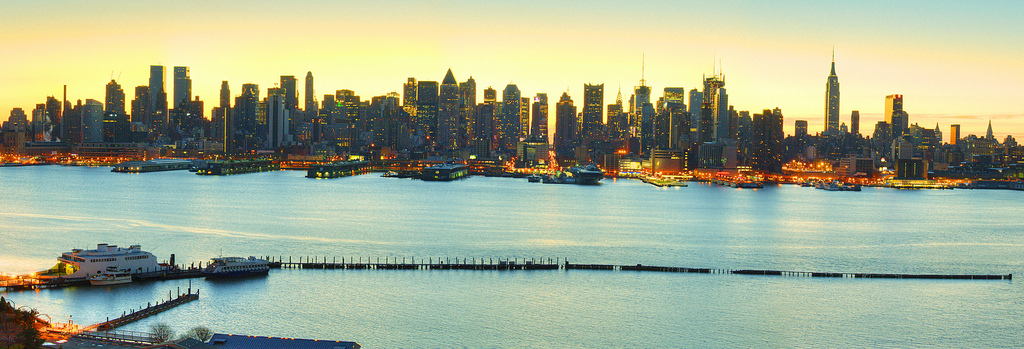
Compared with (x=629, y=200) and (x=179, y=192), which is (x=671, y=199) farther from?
(x=179, y=192)

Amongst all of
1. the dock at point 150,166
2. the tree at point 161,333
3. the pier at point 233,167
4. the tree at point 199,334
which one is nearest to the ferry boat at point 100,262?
the tree at point 161,333

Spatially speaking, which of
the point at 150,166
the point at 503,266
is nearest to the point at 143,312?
the point at 503,266

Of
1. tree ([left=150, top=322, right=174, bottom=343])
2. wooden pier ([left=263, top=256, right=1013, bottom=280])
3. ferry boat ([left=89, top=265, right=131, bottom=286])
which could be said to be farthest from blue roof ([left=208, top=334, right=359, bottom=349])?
wooden pier ([left=263, top=256, right=1013, bottom=280])

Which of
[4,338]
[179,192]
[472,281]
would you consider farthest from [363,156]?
[4,338]

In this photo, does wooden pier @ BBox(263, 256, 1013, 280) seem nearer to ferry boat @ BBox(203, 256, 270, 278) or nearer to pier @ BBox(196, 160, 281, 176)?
ferry boat @ BBox(203, 256, 270, 278)

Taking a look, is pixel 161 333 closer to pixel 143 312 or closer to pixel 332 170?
pixel 143 312
